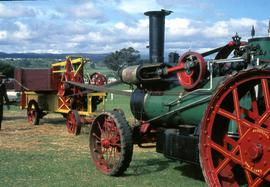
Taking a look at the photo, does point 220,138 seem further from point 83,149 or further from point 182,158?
point 83,149

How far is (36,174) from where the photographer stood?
6652 mm

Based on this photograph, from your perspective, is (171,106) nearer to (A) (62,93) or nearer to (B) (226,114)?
(B) (226,114)

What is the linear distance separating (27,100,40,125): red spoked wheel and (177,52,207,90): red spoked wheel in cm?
846

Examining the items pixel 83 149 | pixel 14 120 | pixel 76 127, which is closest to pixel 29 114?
pixel 14 120

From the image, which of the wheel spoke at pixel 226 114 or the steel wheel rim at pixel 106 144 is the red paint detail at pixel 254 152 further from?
the steel wheel rim at pixel 106 144

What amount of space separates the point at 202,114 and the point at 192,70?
0.54m

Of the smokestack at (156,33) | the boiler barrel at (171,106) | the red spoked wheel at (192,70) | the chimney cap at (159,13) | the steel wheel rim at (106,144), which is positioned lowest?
the steel wheel rim at (106,144)

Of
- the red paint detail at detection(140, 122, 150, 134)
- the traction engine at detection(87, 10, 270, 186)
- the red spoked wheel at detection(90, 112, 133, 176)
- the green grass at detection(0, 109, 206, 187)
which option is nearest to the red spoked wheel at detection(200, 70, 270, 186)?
the traction engine at detection(87, 10, 270, 186)

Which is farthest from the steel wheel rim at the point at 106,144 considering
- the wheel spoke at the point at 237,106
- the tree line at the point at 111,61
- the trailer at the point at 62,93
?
the trailer at the point at 62,93

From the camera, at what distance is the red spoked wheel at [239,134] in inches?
163

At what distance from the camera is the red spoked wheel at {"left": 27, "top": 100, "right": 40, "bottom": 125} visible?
1375cm

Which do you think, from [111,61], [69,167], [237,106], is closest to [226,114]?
[237,106]

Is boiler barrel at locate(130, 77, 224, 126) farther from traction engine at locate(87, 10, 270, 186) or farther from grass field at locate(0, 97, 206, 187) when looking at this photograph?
grass field at locate(0, 97, 206, 187)

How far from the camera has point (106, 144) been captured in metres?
6.68
